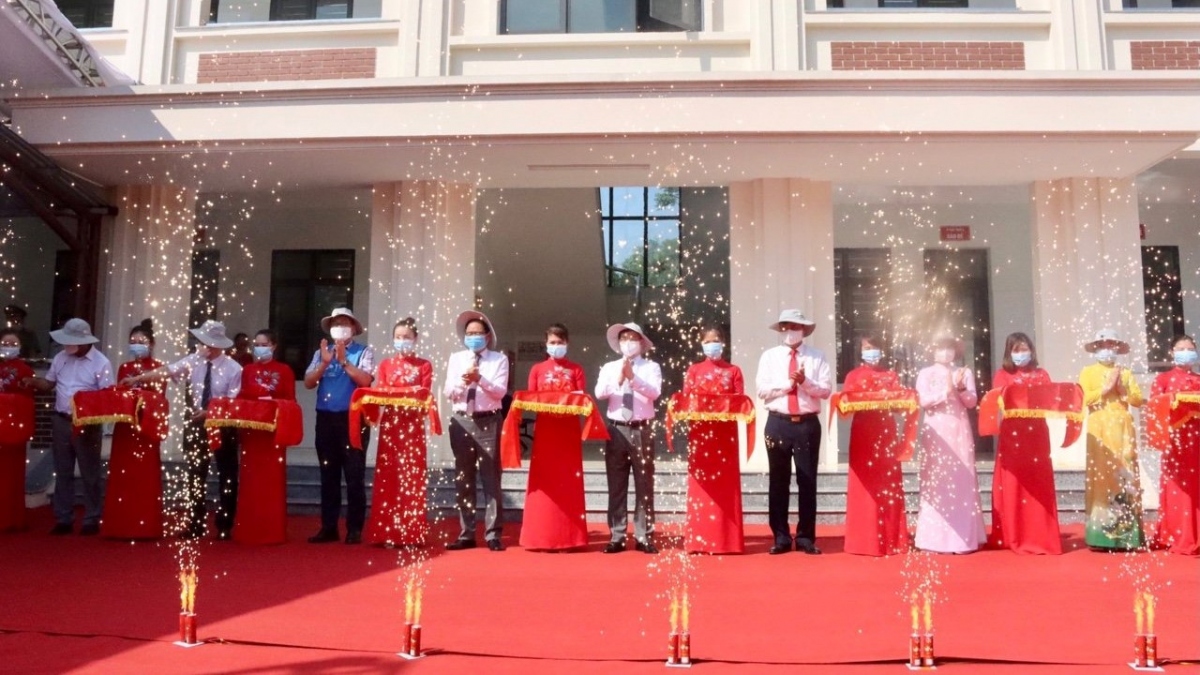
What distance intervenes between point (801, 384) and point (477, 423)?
7.86 feet

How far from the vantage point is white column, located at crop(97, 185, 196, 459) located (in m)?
8.95

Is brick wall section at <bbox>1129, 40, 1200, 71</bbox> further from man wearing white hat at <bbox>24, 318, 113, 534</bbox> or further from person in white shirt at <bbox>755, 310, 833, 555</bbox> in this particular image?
man wearing white hat at <bbox>24, 318, 113, 534</bbox>

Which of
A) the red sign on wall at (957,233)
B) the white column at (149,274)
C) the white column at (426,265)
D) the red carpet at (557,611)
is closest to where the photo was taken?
the red carpet at (557,611)

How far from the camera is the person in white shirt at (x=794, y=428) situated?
593cm

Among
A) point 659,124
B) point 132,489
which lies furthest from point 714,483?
point 132,489

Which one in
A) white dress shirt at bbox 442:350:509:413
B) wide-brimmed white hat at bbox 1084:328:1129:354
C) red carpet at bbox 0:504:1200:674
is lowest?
red carpet at bbox 0:504:1200:674

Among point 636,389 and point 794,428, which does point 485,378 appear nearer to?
point 636,389

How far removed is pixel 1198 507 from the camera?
19.2 ft

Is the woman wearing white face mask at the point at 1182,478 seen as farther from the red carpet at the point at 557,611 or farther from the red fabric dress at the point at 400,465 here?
the red fabric dress at the point at 400,465

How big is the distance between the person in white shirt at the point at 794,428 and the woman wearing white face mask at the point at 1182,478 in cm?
253

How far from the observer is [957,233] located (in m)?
10.3

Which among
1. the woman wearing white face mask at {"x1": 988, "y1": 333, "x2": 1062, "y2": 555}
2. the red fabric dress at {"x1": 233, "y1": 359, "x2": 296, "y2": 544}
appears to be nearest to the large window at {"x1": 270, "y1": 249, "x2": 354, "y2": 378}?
the red fabric dress at {"x1": 233, "y1": 359, "x2": 296, "y2": 544}

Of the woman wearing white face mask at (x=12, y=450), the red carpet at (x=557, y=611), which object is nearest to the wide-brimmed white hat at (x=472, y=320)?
the red carpet at (x=557, y=611)

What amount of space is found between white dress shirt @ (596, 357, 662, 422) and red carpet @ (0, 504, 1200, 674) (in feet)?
3.32
